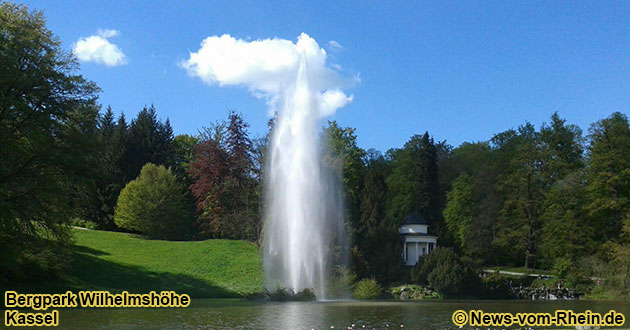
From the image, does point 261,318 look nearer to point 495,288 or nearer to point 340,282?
point 340,282

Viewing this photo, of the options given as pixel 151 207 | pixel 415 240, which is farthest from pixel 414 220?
pixel 151 207

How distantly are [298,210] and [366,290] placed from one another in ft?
21.3

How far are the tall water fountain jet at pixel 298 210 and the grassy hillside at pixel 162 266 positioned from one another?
4.05 metres

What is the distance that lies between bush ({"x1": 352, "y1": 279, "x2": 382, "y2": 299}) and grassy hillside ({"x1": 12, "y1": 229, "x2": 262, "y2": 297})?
597 cm

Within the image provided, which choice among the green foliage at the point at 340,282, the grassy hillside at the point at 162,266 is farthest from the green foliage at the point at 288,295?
the grassy hillside at the point at 162,266

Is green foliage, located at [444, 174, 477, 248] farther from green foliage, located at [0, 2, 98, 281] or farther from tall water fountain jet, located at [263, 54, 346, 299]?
green foliage, located at [0, 2, 98, 281]

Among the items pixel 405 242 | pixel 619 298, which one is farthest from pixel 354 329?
pixel 405 242

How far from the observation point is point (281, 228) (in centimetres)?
3133

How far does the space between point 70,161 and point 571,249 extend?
40.3 m

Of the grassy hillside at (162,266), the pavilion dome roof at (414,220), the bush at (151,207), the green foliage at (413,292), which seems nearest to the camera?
the grassy hillside at (162,266)

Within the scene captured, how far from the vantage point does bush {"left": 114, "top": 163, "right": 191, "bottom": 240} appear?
5366cm

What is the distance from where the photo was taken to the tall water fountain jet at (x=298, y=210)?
30.7 m

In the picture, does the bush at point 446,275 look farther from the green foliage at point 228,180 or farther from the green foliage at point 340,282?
the green foliage at point 228,180

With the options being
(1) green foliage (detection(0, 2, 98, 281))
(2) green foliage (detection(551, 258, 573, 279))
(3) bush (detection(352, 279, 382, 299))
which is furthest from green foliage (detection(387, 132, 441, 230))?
(1) green foliage (detection(0, 2, 98, 281))
